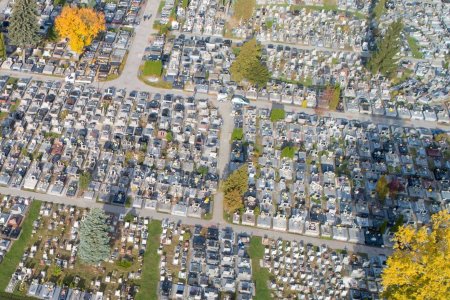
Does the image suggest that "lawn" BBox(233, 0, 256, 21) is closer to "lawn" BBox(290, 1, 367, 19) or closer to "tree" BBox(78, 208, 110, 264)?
"lawn" BBox(290, 1, 367, 19)

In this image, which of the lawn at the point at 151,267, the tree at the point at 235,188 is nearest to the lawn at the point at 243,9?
the tree at the point at 235,188

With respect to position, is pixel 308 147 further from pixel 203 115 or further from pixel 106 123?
pixel 106 123

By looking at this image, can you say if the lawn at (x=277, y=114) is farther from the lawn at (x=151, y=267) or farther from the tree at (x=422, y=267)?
the tree at (x=422, y=267)

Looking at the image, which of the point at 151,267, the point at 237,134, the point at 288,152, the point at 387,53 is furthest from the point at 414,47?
the point at 151,267

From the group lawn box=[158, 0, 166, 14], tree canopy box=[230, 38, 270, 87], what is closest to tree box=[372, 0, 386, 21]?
tree canopy box=[230, 38, 270, 87]

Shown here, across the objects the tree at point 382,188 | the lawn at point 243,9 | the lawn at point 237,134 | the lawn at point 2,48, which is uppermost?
the lawn at point 243,9
